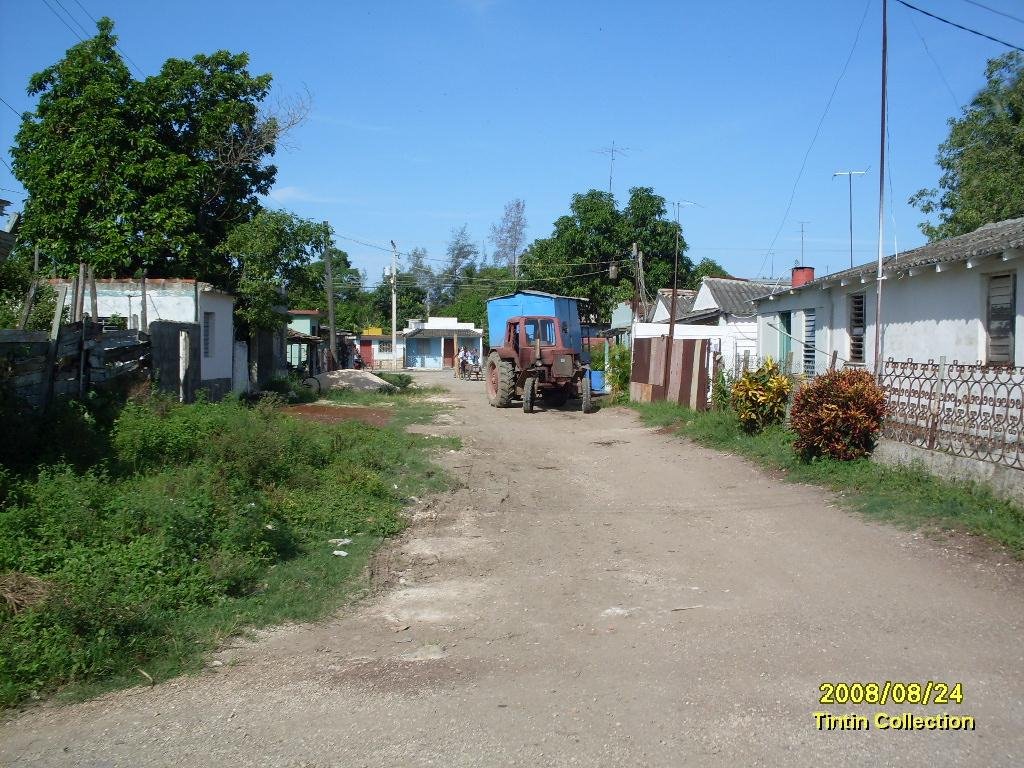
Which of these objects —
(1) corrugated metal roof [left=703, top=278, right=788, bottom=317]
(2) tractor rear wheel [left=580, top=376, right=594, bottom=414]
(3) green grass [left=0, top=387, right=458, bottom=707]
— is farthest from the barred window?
(1) corrugated metal roof [left=703, top=278, right=788, bottom=317]

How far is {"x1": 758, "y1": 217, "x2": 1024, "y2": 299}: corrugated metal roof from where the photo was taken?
11.1 metres

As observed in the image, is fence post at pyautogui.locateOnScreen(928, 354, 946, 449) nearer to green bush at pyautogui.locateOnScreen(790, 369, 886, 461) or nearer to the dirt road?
green bush at pyautogui.locateOnScreen(790, 369, 886, 461)

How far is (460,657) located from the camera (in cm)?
531

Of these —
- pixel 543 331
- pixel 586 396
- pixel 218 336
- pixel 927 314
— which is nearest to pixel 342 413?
pixel 218 336

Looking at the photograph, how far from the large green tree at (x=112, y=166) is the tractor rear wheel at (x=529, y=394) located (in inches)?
348

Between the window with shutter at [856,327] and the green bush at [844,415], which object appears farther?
the window with shutter at [856,327]

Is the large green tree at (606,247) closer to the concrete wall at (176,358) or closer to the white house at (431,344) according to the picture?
the white house at (431,344)

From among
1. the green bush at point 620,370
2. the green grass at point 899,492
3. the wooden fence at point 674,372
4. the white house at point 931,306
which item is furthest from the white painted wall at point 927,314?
the green bush at point 620,370

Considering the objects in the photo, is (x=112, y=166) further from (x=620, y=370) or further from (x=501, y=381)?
(x=620, y=370)

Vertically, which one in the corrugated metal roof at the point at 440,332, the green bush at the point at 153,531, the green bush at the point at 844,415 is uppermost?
the corrugated metal roof at the point at 440,332

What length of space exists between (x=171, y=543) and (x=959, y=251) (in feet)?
37.6

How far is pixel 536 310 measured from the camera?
2394 cm

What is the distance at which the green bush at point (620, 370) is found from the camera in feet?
80.6

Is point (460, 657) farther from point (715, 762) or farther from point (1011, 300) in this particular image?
→ point (1011, 300)
